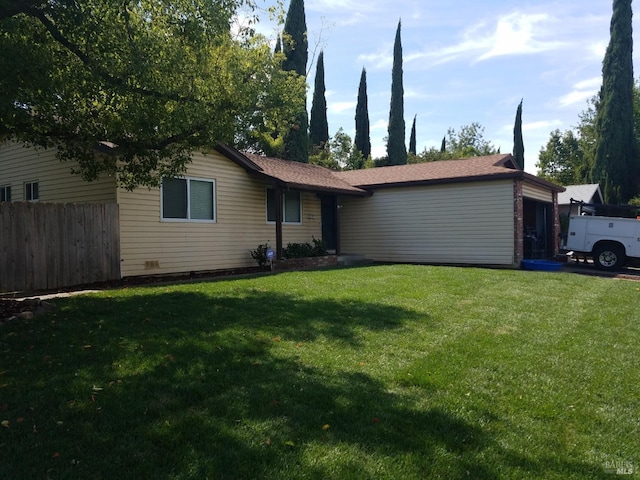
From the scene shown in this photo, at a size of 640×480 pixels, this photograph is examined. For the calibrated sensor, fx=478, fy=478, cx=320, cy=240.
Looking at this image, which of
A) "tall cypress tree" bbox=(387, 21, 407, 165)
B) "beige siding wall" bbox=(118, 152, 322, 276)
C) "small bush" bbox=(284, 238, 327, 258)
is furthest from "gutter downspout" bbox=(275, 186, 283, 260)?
"tall cypress tree" bbox=(387, 21, 407, 165)

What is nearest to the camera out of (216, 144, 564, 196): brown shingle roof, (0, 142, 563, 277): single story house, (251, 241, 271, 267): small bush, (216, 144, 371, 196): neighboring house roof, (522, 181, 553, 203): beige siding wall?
(0, 142, 563, 277): single story house

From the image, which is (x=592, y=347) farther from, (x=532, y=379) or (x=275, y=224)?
(x=275, y=224)

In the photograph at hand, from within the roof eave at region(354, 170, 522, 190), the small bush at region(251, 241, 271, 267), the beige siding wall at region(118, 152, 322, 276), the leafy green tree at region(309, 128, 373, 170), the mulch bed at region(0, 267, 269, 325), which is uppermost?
the leafy green tree at region(309, 128, 373, 170)

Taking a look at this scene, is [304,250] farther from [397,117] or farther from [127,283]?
[397,117]

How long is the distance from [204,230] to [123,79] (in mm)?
6373

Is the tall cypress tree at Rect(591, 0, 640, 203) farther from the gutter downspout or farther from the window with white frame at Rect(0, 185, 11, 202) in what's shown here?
the window with white frame at Rect(0, 185, 11, 202)

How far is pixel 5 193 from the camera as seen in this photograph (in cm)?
1384

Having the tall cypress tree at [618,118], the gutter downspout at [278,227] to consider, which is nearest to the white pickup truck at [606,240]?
the gutter downspout at [278,227]

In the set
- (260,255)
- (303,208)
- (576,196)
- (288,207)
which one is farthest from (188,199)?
(576,196)

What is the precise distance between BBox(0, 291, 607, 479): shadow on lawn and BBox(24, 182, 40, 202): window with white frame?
27.6 ft

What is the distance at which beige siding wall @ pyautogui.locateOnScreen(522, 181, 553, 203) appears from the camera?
16.5 metres

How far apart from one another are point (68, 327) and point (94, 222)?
4.82 metres

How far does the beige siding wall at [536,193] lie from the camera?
1650cm

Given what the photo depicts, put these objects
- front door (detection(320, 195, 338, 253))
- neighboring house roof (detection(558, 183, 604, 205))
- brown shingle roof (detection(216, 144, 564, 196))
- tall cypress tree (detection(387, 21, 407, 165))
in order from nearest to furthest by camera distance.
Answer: brown shingle roof (detection(216, 144, 564, 196)), front door (detection(320, 195, 338, 253)), neighboring house roof (detection(558, 183, 604, 205)), tall cypress tree (detection(387, 21, 407, 165))
